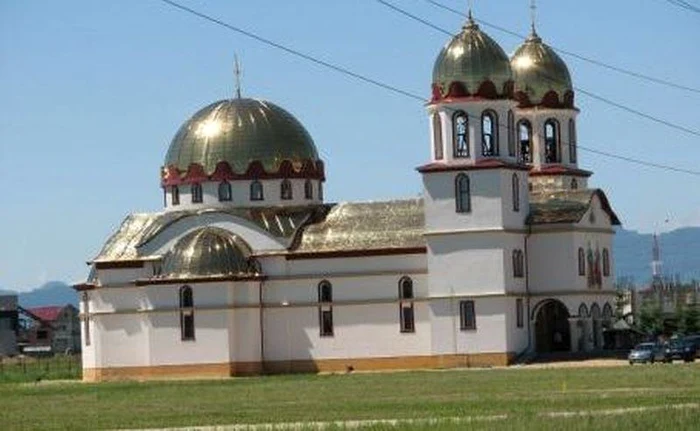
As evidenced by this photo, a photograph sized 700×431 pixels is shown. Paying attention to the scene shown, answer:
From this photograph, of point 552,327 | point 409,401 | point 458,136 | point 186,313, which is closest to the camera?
point 409,401

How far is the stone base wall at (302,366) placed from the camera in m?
101

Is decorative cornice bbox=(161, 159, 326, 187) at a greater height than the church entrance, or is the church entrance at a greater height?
decorative cornice bbox=(161, 159, 326, 187)

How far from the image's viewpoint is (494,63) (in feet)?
331

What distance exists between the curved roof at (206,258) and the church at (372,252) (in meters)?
0.09

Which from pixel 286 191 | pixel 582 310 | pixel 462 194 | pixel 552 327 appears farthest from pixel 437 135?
pixel 552 327

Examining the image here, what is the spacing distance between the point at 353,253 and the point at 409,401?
39990 millimetres

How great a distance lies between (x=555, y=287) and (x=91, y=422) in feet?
154

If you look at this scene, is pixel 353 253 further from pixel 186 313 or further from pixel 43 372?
pixel 43 372

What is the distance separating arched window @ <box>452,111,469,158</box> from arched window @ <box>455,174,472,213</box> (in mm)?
1056

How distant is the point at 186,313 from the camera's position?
342 ft

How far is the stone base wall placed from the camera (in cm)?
10056

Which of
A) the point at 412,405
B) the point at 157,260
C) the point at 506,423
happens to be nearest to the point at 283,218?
the point at 157,260

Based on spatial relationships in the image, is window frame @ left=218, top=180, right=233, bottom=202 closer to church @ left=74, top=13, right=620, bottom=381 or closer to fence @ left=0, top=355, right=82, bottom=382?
church @ left=74, top=13, right=620, bottom=381

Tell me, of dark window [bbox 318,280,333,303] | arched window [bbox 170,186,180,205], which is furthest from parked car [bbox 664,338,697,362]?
arched window [bbox 170,186,180,205]
